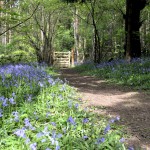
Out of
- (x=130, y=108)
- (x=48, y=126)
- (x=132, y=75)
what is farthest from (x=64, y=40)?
(x=48, y=126)

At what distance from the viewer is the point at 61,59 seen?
24.4 meters

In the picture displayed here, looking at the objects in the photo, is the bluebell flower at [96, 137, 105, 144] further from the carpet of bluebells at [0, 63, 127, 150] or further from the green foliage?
the green foliage

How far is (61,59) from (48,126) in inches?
825

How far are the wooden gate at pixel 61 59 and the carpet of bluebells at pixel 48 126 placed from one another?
18263mm

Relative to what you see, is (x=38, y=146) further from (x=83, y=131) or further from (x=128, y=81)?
(x=128, y=81)

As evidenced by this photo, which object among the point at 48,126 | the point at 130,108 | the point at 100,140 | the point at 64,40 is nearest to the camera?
the point at 100,140

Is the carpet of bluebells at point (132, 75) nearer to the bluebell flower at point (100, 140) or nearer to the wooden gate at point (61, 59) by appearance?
the bluebell flower at point (100, 140)

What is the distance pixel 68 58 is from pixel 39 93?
1942 cm

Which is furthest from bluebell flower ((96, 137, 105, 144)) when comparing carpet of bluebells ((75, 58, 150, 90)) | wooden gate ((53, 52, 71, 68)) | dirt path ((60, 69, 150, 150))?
wooden gate ((53, 52, 71, 68))

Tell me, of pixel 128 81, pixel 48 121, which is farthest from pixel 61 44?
pixel 48 121

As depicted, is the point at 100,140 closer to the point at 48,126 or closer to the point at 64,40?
the point at 48,126

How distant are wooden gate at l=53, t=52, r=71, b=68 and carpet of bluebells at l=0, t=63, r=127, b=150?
18.3m

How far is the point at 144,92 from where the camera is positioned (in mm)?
7445

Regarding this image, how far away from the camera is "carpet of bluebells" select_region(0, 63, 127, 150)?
9.70ft
